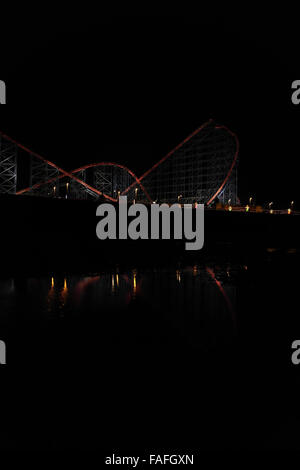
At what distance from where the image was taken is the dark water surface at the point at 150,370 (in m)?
3.26

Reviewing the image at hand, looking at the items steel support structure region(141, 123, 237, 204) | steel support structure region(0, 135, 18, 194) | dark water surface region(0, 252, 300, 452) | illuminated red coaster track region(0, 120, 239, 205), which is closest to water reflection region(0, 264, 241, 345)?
dark water surface region(0, 252, 300, 452)

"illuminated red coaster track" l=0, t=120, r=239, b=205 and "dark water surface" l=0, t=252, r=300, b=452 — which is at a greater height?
"illuminated red coaster track" l=0, t=120, r=239, b=205

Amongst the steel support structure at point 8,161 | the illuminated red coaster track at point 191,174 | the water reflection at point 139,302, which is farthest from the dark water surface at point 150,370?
the illuminated red coaster track at point 191,174

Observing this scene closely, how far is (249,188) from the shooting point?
5909cm

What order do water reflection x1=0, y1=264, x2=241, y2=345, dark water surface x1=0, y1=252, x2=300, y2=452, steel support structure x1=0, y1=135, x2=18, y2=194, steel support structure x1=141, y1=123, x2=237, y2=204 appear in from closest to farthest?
dark water surface x1=0, y1=252, x2=300, y2=452 → water reflection x1=0, y1=264, x2=241, y2=345 → steel support structure x1=0, y1=135, x2=18, y2=194 → steel support structure x1=141, y1=123, x2=237, y2=204

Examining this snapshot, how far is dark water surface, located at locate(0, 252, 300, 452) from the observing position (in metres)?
3.26

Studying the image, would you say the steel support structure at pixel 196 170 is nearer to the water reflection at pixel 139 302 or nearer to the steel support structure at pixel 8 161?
the steel support structure at pixel 8 161

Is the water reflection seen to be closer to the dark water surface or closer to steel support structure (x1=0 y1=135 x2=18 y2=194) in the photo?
the dark water surface

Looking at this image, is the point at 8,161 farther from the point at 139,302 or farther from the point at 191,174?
the point at 139,302

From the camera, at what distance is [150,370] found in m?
4.51

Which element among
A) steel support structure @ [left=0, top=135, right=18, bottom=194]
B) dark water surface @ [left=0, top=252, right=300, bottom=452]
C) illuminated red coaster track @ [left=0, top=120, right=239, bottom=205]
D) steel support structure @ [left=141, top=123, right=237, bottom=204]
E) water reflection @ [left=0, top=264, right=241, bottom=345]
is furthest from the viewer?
steel support structure @ [left=141, top=123, right=237, bottom=204]

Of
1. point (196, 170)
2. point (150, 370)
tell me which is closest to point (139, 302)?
point (150, 370)

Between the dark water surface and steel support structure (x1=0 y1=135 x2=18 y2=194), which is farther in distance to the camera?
steel support structure (x1=0 y1=135 x2=18 y2=194)

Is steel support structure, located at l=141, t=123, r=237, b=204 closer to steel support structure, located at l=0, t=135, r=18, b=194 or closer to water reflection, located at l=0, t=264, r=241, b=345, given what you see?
steel support structure, located at l=0, t=135, r=18, b=194
